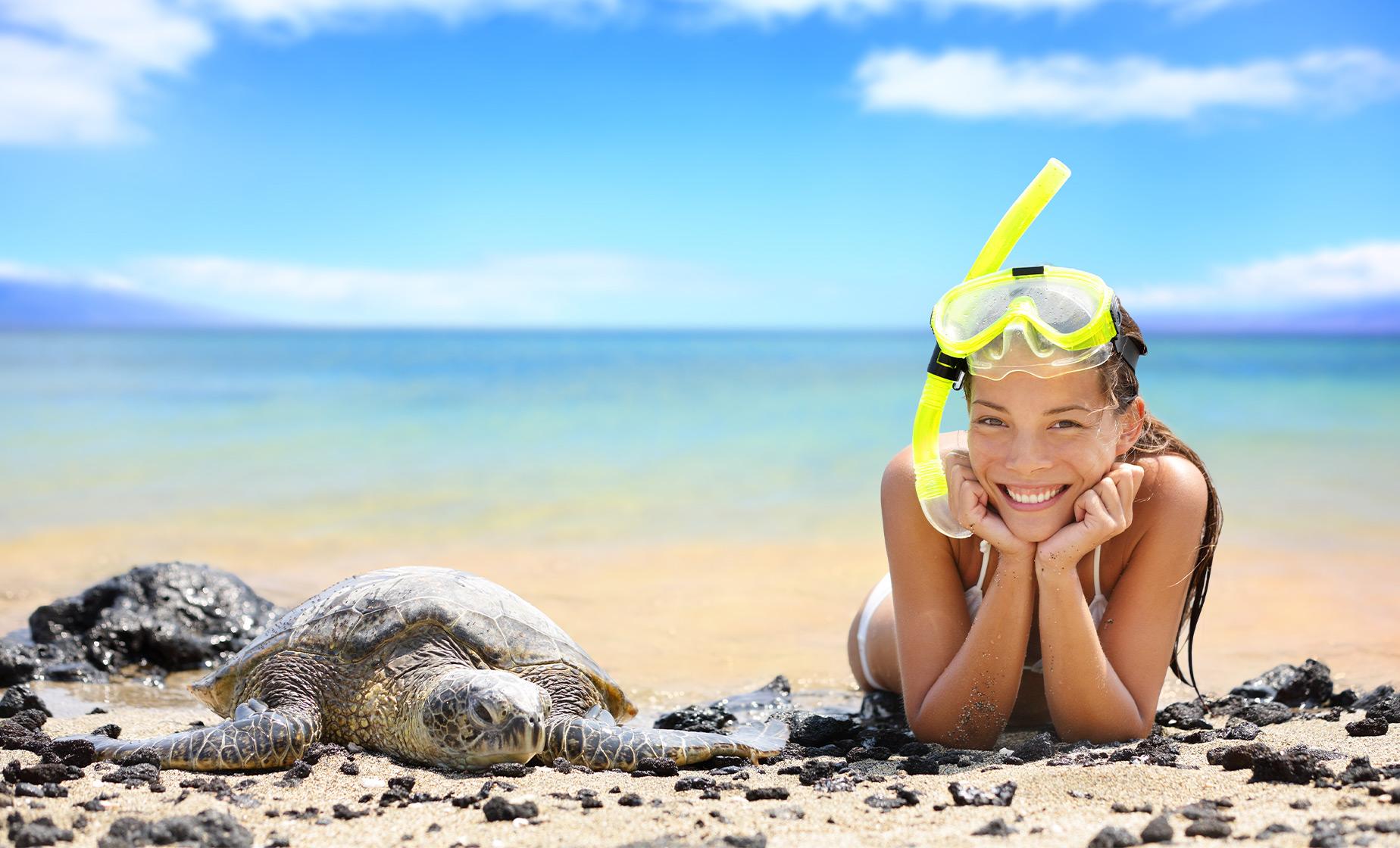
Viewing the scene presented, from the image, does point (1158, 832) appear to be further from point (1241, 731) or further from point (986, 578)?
point (1241, 731)

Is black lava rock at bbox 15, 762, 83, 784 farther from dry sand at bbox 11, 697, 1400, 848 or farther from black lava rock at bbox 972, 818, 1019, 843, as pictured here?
black lava rock at bbox 972, 818, 1019, 843

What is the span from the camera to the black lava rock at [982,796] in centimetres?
310

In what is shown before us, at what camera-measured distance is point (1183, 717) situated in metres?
4.39

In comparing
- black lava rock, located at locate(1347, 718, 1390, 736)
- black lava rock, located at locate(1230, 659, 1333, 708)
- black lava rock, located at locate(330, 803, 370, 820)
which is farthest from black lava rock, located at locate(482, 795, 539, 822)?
black lava rock, located at locate(1230, 659, 1333, 708)

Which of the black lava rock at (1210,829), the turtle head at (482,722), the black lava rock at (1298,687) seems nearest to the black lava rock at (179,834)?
the turtle head at (482,722)

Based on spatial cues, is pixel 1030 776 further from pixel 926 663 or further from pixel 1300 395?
pixel 1300 395

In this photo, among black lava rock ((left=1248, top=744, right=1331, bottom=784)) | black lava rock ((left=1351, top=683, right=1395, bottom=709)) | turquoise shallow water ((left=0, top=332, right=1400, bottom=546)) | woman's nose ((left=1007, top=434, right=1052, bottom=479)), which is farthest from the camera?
A: turquoise shallow water ((left=0, top=332, right=1400, bottom=546))

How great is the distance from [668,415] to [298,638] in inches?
932

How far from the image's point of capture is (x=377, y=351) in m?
94.8

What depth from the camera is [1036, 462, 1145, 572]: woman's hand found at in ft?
11.6

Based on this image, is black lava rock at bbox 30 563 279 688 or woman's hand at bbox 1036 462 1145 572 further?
black lava rock at bbox 30 563 279 688

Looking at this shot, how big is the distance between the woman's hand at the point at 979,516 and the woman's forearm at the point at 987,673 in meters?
0.07

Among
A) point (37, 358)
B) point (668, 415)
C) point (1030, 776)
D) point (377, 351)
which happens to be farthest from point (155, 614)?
point (377, 351)

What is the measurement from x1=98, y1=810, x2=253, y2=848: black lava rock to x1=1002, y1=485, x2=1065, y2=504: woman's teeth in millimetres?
2461
